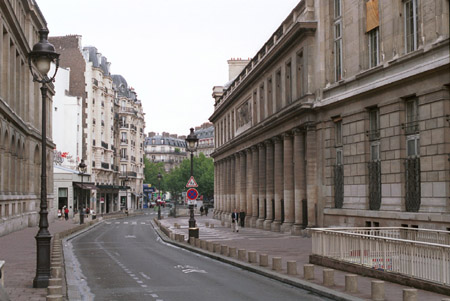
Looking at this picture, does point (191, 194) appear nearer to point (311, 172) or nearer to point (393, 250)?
point (311, 172)

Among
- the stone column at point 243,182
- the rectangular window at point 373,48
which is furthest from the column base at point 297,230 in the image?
the stone column at point 243,182

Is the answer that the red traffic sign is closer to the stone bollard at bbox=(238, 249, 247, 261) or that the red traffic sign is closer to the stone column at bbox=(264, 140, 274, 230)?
the stone bollard at bbox=(238, 249, 247, 261)

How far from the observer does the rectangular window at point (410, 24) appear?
26547mm

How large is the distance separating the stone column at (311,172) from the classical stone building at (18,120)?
15.9m

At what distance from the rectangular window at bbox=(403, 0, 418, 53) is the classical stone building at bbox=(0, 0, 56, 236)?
74.3 ft

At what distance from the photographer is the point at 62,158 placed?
88.2m

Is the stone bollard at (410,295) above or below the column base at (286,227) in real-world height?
above

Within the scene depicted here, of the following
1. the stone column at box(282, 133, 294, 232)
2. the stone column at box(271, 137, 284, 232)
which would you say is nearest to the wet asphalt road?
the stone column at box(282, 133, 294, 232)

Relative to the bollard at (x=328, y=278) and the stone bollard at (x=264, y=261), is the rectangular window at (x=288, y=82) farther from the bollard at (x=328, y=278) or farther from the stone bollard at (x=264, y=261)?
the bollard at (x=328, y=278)

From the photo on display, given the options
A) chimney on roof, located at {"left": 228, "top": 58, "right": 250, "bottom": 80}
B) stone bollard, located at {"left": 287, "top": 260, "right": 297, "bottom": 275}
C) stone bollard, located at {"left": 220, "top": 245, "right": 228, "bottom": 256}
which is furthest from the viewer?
chimney on roof, located at {"left": 228, "top": 58, "right": 250, "bottom": 80}

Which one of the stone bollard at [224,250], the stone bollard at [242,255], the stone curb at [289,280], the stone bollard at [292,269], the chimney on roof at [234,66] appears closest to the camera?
the stone curb at [289,280]

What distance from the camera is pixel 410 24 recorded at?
1067 inches

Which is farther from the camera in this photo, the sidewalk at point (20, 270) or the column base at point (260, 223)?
the column base at point (260, 223)

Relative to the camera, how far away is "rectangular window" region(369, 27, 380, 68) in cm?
3027
